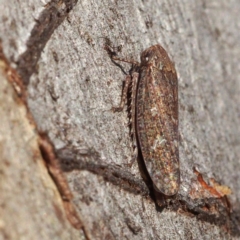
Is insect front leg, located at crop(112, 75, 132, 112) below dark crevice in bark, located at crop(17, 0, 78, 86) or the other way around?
below

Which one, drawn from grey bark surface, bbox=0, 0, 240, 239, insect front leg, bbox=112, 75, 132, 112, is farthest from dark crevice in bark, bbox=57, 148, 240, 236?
insect front leg, bbox=112, 75, 132, 112

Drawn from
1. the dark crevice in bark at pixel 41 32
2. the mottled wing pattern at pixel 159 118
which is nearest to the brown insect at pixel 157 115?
the mottled wing pattern at pixel 159 118

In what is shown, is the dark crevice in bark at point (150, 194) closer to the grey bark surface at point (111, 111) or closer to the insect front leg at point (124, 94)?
the grey bark surface at point (111, 111)

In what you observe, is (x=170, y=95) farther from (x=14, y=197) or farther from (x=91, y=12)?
(x=14, y=197)

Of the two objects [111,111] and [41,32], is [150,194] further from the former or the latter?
[41,32]

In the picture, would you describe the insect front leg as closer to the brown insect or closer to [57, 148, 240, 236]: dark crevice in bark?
the brown insect

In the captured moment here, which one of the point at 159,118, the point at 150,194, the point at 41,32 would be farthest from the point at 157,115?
the point at 41,32

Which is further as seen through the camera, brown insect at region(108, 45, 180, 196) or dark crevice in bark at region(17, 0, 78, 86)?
brown insect at region(108, 45, 180, 196)
